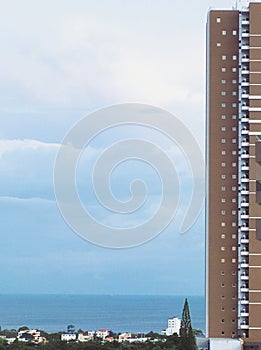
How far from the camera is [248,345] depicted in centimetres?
1767

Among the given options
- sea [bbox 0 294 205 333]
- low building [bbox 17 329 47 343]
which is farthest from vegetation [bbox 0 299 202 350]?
sea [bbox 0 294 205 333]

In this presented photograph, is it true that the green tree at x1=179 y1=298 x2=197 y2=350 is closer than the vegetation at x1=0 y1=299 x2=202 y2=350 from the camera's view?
Yes

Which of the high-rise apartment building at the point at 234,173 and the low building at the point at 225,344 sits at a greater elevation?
the high-rise apartment building at the point at 234,173

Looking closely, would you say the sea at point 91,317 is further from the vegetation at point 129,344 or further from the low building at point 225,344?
the low building at point 225,344

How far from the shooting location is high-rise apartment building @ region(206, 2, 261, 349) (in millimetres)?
18000

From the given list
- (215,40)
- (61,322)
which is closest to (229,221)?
(215,40)

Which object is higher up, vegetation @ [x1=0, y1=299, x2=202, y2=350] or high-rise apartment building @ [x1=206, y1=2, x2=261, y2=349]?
high-rise apartment building @ [x1=206, y1=2, x2=261, y2=349]

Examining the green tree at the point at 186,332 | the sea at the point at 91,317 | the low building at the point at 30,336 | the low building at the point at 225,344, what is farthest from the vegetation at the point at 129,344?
the sea at the point at 91,317

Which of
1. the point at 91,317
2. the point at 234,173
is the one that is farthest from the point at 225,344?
the point at 91,317

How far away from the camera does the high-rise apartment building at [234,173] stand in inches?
709

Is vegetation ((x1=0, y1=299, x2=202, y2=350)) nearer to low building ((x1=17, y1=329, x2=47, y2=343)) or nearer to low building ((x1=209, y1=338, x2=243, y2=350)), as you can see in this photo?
low building ((x1=209, y1=338, x2=243, y2=350))

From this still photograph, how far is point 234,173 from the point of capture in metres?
18.3

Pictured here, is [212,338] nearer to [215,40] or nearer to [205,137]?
[205,137]

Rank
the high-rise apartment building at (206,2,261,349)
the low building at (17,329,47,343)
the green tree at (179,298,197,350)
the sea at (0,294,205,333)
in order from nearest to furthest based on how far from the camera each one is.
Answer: the high-rise apartment building at (206,2,261,349) → the green tree at (179,298,197,350) → the low building at (17,329,47,343) → the sea at (0,294,205,333)
